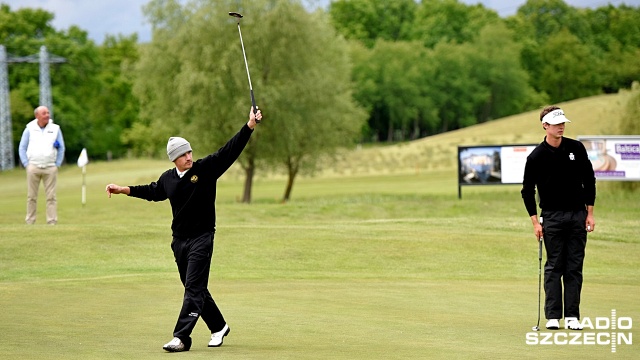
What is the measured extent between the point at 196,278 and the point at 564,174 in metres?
3.97

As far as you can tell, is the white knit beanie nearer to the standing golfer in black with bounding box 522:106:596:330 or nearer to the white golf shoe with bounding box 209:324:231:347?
the white golf shoe with bounding box 209:324:231:347

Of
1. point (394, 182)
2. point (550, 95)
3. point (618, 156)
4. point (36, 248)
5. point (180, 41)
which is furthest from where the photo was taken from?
point (550, 95)

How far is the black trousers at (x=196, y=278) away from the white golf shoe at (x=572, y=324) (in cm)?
362

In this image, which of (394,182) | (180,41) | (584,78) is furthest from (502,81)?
(180,41)

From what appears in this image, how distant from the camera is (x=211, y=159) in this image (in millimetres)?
10805

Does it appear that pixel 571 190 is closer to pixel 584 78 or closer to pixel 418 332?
pixel 418 332

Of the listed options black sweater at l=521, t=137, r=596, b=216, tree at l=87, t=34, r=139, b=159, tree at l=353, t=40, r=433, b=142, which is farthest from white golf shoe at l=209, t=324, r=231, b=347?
tree at l=353, t=40, r=433, b=142

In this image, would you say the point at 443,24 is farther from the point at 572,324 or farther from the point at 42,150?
the point at 572,324

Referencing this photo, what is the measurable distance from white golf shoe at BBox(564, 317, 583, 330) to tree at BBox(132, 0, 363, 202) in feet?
139

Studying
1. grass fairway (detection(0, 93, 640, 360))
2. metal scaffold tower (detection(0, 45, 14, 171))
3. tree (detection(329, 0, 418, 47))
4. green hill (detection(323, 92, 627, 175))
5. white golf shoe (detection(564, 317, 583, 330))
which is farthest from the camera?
tree (detection(329, 0, 418, 47))

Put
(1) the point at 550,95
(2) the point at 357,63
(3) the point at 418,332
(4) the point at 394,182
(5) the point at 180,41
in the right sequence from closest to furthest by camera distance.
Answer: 1. (3) the point at 418,332
2. (5) the point at 180,41
3. (4) the point at 394,182
4. (2) the point at 357,63
5. (1) the point at 550,95

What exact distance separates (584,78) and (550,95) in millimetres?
8691

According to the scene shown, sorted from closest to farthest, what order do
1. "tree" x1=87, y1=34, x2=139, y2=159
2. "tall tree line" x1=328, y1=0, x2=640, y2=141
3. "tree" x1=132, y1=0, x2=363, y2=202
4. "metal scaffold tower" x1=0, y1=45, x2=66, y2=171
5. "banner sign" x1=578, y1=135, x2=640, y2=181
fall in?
1. "banner sign" x1=578, y1=135, x2=640, y2=181
2. "tree" x1=132, y1=0, x2=363, y2=202
3. "metal scaffold tower" x1=0, y1=45, x2=66, y2=171
4. "tree" x1=87, y1=34, x2=139, y2=159
5. "tall tree line" x1=328, y1=0, x2=640, y2=141

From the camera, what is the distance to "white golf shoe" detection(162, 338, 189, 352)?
10.2m
